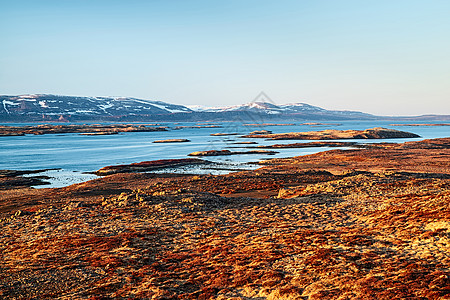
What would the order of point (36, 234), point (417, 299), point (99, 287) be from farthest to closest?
point (36, 234)
point (99, 287)
point (417, 299)

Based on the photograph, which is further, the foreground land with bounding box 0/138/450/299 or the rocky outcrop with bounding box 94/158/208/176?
the rocky outcrop with bounding box 94/158/208/176

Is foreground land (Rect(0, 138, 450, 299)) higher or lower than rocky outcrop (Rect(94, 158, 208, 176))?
higher

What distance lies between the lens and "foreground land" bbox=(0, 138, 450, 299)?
1054 centimetres

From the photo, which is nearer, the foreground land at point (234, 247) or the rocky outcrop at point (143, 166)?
the foreground land at point (234, 247)

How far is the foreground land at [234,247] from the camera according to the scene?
34.6 feet

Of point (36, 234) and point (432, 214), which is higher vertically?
point (432, 214)

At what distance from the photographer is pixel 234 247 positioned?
48.3ft

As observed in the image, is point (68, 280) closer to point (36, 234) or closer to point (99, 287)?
point (99, 287)

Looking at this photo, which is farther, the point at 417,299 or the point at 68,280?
the point at 68,280

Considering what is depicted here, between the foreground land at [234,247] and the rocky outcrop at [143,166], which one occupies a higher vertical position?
the foreground land at [234,247]

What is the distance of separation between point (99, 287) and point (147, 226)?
7865 mm

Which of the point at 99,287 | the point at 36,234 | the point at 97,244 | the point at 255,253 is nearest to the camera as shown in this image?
the point at 99,287

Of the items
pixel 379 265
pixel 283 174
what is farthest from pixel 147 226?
pixel 283 174

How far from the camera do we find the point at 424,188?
1028 inches
